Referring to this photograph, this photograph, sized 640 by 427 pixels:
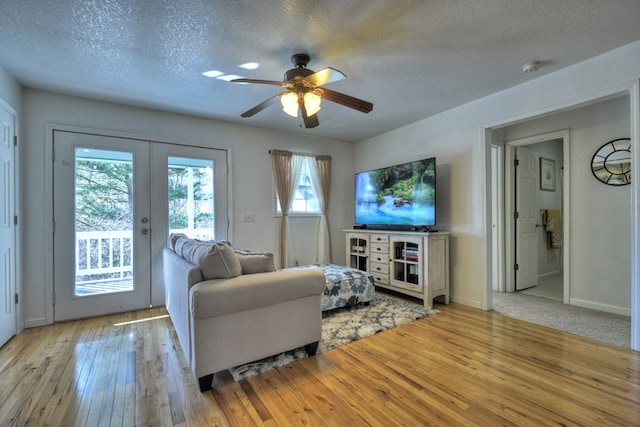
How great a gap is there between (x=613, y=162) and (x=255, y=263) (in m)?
3.94

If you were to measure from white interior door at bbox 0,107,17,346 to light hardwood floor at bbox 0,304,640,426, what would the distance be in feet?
0.70

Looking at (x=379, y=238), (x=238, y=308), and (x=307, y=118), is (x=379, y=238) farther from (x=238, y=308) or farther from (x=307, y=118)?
(x=238, y=308)

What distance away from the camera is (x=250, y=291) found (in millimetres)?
1860

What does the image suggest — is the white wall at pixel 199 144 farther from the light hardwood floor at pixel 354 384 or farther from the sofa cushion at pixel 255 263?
the sofa cushion at pixel 255 263

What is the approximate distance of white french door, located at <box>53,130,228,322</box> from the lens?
9.96 ft

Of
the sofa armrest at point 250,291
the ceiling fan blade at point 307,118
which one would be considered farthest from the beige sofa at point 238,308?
the ceiling fan blade at point 307,118

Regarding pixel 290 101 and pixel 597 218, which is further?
pixel 597 218

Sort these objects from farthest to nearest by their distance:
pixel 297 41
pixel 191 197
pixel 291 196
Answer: pixel 291 196 → pixel 191 197 → pixel 297 41

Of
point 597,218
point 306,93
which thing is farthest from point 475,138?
point 306,93

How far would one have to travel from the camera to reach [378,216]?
13.9 feet

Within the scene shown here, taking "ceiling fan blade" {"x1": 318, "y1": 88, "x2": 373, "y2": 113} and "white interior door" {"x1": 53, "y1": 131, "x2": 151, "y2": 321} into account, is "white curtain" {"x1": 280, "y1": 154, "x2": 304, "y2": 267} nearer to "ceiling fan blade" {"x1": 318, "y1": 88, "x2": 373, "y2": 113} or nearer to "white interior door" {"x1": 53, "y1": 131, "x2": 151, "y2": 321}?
"white interior door" {"x1": 53, "y1": 131, "x2": 151, "y2": 321}

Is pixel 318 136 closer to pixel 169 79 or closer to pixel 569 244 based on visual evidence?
pixel 169 79

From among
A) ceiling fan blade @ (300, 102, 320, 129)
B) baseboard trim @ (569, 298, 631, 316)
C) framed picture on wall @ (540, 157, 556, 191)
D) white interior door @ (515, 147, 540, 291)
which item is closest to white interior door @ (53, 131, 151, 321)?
ceiling fan blade @ (300, 102, 320, 129)

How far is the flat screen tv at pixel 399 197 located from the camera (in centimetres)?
354
